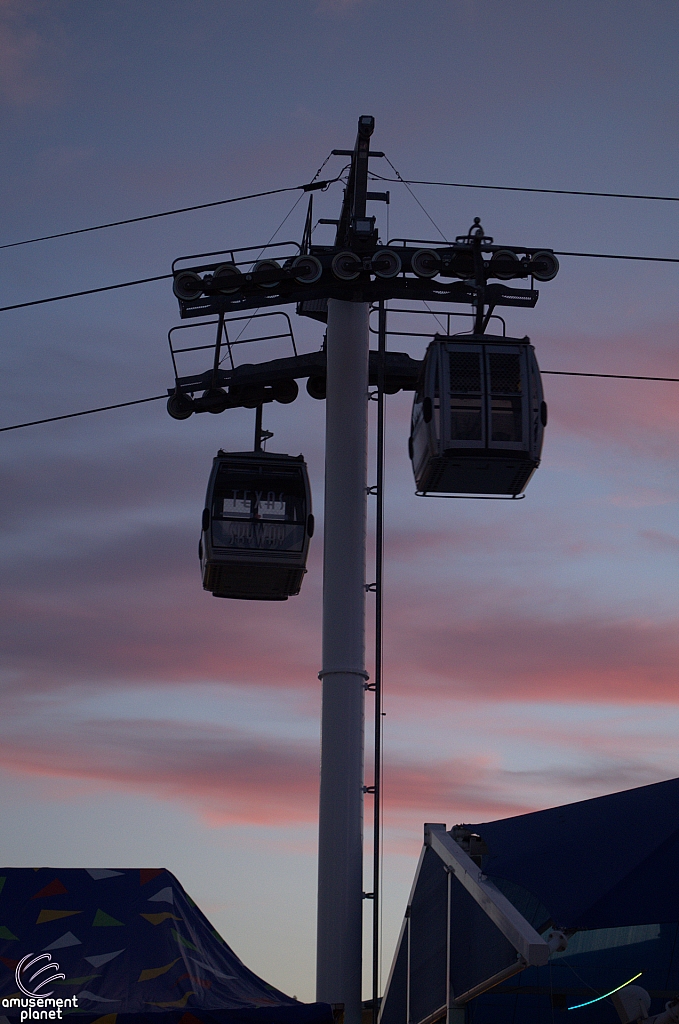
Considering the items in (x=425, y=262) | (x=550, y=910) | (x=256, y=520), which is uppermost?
(x=425, y=262)

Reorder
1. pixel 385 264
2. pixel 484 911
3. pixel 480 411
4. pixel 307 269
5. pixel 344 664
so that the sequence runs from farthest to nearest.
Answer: pixel 385 264 → pixel 307 269 → pixel 344 664 → pixel 480 411 → pixel 484 911

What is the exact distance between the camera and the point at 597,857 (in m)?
14.3

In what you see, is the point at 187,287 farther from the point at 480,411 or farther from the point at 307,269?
the point at 480,411

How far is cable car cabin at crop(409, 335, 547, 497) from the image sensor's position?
14852 mm

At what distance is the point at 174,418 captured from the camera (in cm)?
1905

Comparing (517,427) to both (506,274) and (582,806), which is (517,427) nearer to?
(506,274)

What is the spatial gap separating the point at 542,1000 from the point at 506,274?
9.17 metres

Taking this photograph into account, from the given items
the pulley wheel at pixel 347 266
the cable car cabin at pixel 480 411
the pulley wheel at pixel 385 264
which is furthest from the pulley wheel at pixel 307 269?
the cable car cabin at pixel 480 411

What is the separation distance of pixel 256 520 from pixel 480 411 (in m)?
3.64

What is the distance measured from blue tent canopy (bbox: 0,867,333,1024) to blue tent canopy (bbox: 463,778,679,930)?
2.64 meters

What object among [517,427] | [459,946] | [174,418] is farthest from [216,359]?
[459,946]

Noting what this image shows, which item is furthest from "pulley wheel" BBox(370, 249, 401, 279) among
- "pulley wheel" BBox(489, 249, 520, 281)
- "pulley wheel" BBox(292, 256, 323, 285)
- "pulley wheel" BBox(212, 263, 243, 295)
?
"pulley wheel" BBox(212, 263, 243, 295)

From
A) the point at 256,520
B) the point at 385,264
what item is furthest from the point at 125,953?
the point at 385,264

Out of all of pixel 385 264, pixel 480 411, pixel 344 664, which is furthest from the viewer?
pixel 385 264
